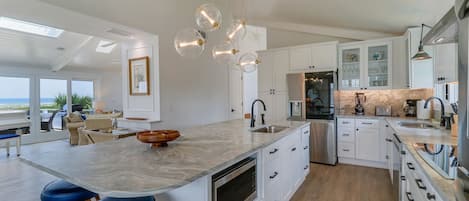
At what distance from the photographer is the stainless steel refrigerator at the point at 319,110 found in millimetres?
4266

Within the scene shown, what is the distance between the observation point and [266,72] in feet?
16.9

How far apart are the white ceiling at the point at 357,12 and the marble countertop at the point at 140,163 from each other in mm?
2537

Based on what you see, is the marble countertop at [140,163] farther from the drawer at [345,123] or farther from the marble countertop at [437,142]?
the drawer at [345,123]

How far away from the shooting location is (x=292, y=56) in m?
4.81

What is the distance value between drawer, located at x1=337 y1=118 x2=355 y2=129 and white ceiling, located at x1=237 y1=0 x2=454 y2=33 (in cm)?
171

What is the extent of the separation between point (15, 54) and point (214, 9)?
6.61m

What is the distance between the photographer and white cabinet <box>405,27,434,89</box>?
368 centimetres

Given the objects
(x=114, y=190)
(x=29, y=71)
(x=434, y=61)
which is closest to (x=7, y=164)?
(x=29, y=71)

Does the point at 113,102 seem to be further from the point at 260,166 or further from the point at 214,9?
the point at 260,166

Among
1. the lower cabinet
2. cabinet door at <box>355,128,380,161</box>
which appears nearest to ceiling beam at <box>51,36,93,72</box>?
the lower cabinet

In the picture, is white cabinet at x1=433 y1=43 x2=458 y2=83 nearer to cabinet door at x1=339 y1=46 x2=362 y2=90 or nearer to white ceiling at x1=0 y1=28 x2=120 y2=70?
cabinet door at x1=339 y1=46 x2=362 y2=90

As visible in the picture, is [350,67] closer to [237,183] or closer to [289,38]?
[289,38]

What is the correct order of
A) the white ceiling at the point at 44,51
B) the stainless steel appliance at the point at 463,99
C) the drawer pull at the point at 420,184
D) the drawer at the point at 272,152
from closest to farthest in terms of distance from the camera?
the stainless steel appliance at the point at 463,99
the drawer pull at the point at 420,184
the drawer at the point at 272,152
the white ceiling at the point at 44,51

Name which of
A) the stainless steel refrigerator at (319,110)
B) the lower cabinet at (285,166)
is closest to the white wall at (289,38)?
the stainless steel refrigerator at (319,110)
